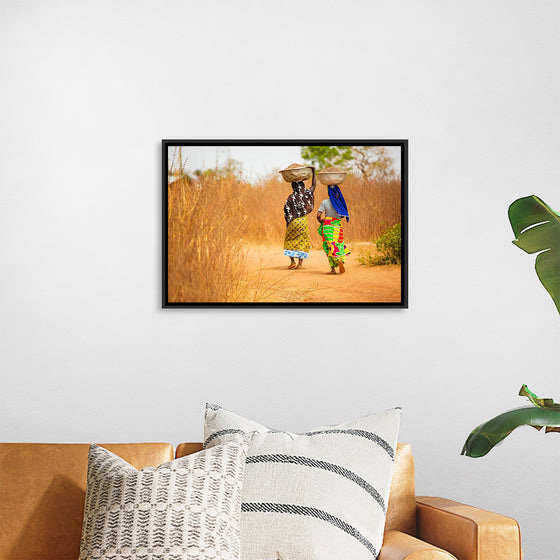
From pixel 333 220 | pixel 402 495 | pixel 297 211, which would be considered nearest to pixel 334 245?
pixel 333 220

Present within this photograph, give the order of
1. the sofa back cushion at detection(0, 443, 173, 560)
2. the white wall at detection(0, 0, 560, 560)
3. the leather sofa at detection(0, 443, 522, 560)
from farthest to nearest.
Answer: the white wall at detection(0, 0, 560, 560) → the sofa back cushion at detection(0, 443, 173, 560) → the leather sofa at detection(0, 443, 522, 560)

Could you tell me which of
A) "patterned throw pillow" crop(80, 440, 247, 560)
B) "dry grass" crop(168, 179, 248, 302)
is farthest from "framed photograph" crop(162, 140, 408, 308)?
"patterned throw pillow" crop(80, 440, 247, 560)

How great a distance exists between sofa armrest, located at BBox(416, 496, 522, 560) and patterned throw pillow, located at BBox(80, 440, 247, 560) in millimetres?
602

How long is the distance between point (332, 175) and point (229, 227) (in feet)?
1.60

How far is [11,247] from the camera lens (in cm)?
288

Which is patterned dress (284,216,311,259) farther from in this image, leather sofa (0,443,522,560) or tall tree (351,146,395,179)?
leather sofa (0,443,522,560)

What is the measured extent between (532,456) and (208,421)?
1515 millimetres

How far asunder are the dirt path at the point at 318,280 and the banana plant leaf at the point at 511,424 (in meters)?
0.88

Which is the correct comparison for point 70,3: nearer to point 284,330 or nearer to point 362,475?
point 284,330

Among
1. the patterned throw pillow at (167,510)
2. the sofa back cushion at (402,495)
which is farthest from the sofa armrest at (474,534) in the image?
the patterned throw pillow at (167,510)

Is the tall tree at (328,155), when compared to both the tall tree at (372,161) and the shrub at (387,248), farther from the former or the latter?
the shrub at (387,248)

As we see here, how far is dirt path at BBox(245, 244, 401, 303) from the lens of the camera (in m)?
2.88

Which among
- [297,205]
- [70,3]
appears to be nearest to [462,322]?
[297,205]

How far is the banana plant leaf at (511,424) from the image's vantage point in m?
2.05
